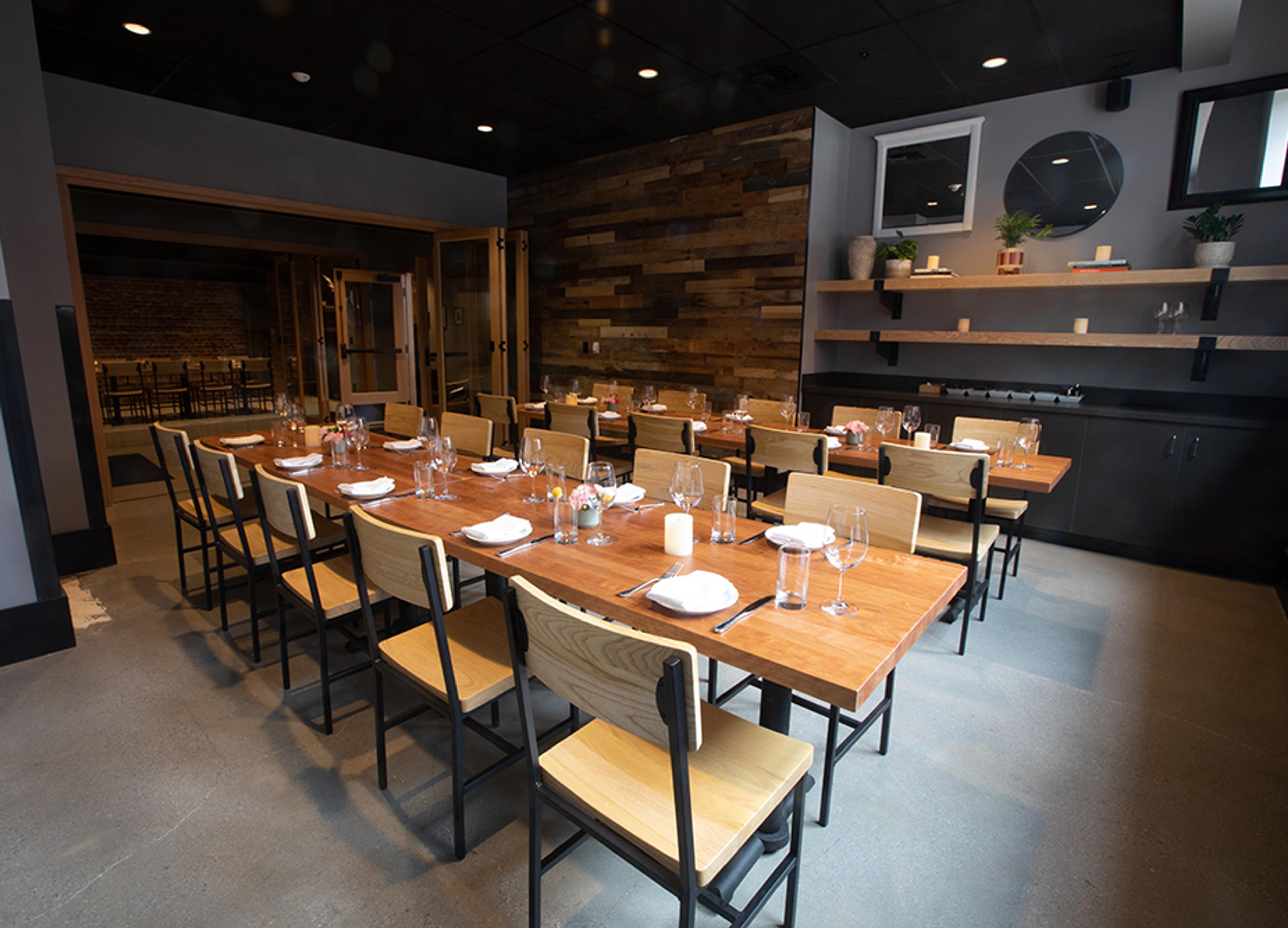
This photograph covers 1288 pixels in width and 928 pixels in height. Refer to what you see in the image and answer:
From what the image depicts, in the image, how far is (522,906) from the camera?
59.2 inches

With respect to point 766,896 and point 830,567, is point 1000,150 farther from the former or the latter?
point 766,896

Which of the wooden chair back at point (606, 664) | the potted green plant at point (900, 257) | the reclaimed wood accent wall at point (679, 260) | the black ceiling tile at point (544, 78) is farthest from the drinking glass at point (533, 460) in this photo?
the potted green plant at point (900, 257)

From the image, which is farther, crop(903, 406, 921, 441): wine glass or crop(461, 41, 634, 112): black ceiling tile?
crop(461, 41, 634, 112): black ceiling tile

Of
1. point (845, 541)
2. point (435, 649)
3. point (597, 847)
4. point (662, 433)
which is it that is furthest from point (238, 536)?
point (845, 541)

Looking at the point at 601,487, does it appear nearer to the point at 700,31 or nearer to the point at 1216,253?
the point at 700,31

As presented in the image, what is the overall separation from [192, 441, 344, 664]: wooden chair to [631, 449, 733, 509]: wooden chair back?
1255 mm

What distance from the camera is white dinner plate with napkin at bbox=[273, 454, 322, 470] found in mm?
2707

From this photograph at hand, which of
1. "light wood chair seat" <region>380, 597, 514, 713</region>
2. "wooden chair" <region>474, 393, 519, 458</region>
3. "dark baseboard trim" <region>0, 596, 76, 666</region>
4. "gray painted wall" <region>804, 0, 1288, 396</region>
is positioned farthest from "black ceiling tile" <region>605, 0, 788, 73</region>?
"dark baseboard trim" <region>0, 596, 76, 666</region>

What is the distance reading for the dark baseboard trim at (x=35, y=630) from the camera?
2.56 metres

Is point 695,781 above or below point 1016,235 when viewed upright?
below

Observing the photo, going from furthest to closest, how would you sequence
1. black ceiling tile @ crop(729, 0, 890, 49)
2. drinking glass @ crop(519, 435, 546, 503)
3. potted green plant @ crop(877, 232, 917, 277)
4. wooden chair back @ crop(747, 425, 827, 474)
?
potted green plant @ crop(877, 232, 917, 277)
black ceiling tile @ crop(729, 0, 890, 49)
wooden chair back @ crop(747, 425, 827, 474)
drinking glass @ crop(519, 435, 546, 503)

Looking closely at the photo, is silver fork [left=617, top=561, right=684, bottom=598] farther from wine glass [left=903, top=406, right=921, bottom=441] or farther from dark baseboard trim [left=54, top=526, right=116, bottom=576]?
dark baseboard trim [left=54, top=526, right=116, bottom=576]

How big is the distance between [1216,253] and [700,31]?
318 centimetres

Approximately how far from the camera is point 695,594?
142 cm
